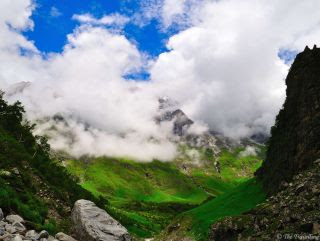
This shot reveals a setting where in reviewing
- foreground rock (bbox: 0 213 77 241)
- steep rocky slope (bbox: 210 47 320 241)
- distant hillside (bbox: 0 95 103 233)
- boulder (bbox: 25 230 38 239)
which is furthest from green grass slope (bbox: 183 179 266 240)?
boulder (bbox: 25 230 38 239)

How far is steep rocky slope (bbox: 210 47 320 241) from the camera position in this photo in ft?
121

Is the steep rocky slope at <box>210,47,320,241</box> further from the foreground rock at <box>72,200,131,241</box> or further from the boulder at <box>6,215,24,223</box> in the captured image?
the boulder at <box>6,215,24,223</box>

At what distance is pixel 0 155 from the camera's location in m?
49.9

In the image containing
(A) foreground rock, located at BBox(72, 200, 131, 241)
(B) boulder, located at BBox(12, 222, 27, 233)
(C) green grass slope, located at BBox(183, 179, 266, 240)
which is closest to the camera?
(B) boulder, located at BBox(12, 222, 27, 233)

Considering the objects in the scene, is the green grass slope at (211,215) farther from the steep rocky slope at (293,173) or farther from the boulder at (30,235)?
the boulder at (30,235)

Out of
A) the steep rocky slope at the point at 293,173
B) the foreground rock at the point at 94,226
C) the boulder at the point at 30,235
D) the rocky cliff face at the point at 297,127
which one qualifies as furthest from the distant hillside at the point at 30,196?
the rocky cliff face at the point at 297,127

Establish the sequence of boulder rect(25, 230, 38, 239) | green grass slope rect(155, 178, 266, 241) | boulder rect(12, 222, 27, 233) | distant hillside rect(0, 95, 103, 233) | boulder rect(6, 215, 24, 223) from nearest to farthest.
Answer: boulder rect(25, 230, 38, 239), boulder rect(12, 222, 27, 233), boulder rect(6, 215, 24, 223), distant hillside rect(0, 95, 103, 233), green grass slope rect(155, 178, 266, 241)

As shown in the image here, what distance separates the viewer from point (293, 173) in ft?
234

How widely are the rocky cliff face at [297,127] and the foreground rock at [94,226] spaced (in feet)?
121

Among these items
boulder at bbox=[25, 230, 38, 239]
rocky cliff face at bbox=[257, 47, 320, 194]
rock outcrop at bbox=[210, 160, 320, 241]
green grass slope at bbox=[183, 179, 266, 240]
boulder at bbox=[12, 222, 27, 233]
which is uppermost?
rocky cliff face at bbox=[257, 47, 320, 194]

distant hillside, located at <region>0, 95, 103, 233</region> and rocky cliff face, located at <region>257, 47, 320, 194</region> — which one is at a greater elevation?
rocky cliff face, located at <region>257, 47, 320, 194</region>

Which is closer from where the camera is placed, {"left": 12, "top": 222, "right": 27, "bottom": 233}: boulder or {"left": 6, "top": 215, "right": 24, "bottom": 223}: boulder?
{"left": 12, "top": 222, "right": 27, "bottom": 233}: boulder

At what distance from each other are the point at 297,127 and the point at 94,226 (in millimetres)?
54646

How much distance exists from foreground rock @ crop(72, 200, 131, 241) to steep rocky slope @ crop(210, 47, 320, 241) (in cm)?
1330
